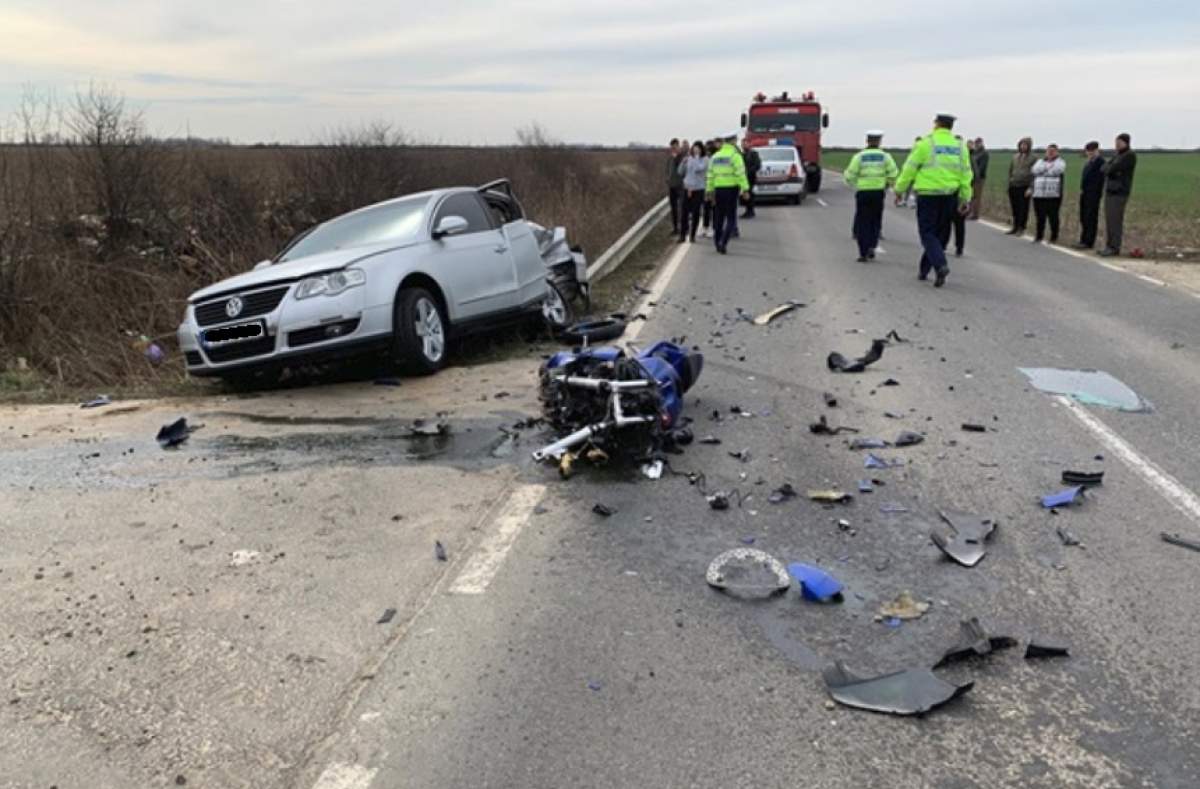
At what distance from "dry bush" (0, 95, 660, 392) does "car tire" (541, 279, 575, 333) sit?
3694 millimetres

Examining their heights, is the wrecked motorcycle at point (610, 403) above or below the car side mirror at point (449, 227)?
below

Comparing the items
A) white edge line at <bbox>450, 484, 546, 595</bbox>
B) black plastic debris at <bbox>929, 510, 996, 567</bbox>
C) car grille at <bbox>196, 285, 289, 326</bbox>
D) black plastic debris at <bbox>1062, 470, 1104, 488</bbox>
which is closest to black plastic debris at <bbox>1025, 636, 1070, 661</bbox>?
black plastic debris at <bbox>929, 510, 996, 567</bbox>

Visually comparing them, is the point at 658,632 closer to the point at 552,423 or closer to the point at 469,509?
the point at 469,509

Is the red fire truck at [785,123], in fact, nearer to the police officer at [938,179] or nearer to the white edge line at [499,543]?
the police officer at [938,179]

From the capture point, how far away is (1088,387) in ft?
24.8

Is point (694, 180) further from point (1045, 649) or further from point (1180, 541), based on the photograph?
point (1045, 649)

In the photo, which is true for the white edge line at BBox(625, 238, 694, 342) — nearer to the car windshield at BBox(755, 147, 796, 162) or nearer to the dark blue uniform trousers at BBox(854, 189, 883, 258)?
the dark blue uniform trousers at BBox(854, 189, 883, 258)

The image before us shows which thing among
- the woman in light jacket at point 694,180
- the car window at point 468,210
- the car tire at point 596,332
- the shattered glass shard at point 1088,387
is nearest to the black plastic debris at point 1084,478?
the shattered glass shard at point 1088,387

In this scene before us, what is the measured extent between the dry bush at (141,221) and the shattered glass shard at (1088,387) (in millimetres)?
7650

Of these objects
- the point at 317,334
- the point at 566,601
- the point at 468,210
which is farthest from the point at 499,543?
the point at 468,210

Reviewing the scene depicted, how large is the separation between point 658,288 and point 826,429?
22.7 ft

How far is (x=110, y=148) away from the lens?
49.6 ft

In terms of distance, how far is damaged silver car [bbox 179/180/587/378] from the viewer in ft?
25.7

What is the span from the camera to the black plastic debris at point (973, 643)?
3559mm
